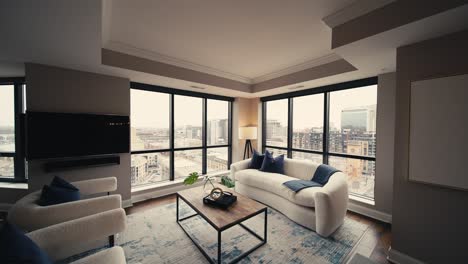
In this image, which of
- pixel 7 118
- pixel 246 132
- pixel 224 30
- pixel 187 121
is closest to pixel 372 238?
pixel 246 132

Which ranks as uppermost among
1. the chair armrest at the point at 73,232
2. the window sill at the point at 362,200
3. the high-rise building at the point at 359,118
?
the high-rise building at the point at 359,118

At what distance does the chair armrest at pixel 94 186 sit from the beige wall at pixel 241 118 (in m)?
3.00

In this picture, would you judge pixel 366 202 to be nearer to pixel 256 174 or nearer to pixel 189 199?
pixel 256 174

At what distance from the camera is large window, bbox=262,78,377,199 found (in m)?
3.05

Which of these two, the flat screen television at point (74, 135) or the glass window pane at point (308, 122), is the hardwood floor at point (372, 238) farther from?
the glass window pane at point (308, 122)

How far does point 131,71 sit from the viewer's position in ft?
8.91

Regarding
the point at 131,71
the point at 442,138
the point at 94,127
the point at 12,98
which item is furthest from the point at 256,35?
the point at 12,98

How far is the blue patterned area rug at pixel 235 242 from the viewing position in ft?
6.32

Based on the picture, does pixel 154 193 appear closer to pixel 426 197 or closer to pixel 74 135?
pixel 74 135

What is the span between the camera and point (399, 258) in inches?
72.1

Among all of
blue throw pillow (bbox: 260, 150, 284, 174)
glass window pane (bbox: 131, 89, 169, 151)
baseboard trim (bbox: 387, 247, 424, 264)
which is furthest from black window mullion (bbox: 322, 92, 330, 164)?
glass window pane (bbox: 131, 89, 169, 151)

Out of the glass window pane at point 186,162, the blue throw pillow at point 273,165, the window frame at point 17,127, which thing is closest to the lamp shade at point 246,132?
the blue throw pillow at point 273,165

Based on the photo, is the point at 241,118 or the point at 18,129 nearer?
the point at 18,129

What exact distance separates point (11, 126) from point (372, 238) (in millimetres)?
6101
